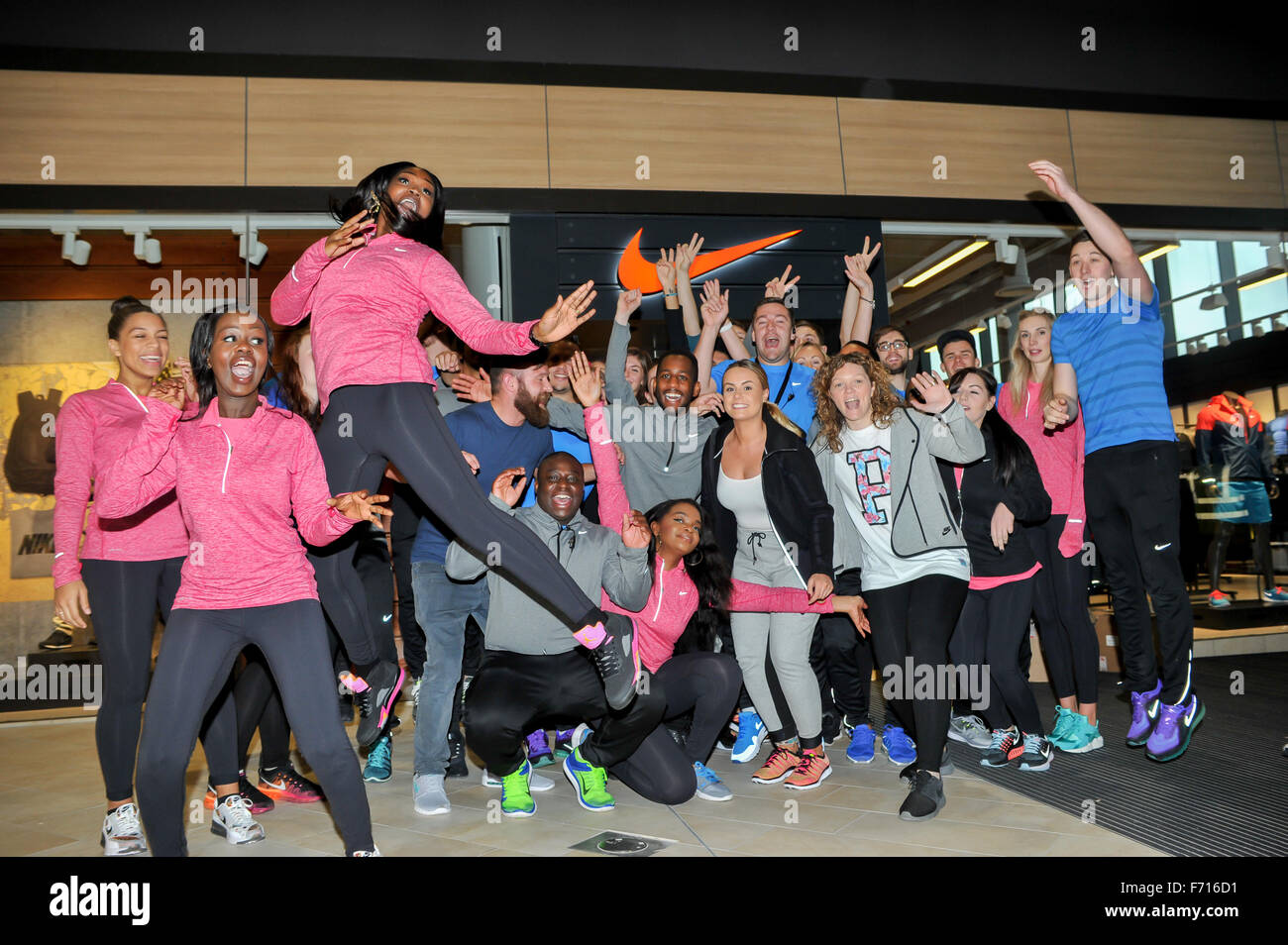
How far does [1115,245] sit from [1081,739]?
2.01 m

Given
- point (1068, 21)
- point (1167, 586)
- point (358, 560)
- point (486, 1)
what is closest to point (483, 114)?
point (486, 1)

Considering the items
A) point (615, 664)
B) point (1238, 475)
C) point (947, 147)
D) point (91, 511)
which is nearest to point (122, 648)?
point (91, 511)

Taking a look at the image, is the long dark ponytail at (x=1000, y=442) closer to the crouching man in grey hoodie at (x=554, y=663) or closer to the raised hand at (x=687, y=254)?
the crouching man in grey hoodie at (x=554, y=663)

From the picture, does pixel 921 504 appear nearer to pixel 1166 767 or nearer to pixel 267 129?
pixel 1166 767

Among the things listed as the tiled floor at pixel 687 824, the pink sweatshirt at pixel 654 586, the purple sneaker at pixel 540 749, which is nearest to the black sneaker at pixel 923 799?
the tiled floor at pixel 687 824

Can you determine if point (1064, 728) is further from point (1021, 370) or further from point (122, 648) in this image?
point (122, 648)

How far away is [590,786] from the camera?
315 cm

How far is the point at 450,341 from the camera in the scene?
441 centimetres

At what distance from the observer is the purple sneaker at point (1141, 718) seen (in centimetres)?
351

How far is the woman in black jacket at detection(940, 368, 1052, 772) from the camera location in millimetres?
3529

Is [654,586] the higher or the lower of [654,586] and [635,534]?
the lower

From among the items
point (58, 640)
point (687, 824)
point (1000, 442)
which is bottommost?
point (687, 824)

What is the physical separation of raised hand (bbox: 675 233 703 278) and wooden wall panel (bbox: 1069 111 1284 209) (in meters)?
2.93

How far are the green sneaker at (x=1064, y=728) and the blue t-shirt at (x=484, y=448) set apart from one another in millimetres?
2494
